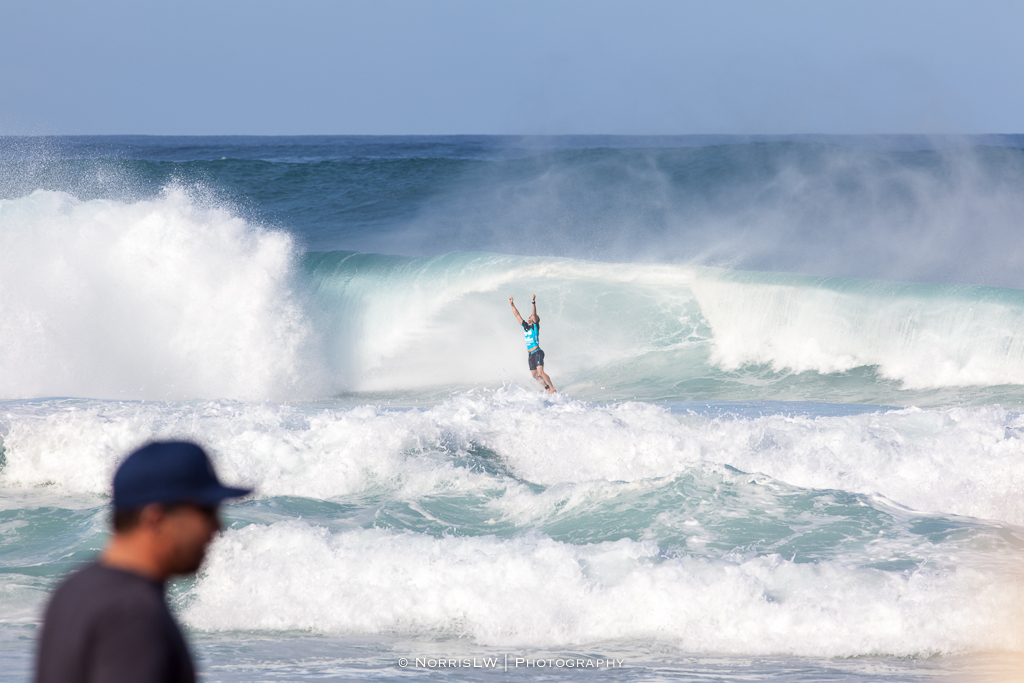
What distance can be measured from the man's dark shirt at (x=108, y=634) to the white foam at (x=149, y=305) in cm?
1519

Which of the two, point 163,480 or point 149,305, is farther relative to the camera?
point 149,305

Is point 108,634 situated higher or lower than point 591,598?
higher

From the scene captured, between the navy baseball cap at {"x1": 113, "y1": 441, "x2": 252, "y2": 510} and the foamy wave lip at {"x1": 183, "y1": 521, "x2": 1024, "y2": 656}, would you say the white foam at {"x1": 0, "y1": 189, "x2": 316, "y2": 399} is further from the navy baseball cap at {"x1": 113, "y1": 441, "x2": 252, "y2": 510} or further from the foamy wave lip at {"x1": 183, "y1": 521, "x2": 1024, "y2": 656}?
the navy baseball cap at {"x1": 113, "y1": 441, "x2": 252, "y2": 510}

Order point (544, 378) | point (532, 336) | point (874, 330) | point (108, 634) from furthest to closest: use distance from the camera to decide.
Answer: point (874, 330) < point (544, 378) < point (532, 336) < point (108, 634)

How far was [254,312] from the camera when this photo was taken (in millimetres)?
17438

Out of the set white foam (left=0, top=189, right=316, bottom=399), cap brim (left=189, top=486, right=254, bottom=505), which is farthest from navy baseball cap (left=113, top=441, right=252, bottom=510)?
white foam (left=0, top=189, right=316, bottom=399)

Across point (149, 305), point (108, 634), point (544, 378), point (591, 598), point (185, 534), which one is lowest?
point (591, 598)

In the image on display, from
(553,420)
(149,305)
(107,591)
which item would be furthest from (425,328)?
(107,591)

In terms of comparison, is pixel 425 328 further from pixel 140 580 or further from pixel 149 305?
pixel 140 580

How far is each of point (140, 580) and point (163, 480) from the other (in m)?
0.16

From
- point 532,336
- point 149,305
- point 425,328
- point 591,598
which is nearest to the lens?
point 591,598

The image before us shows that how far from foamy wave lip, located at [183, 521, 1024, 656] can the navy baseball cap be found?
4888 mm

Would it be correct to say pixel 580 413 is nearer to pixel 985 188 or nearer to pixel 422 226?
pixel 422 226

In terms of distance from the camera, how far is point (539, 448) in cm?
997
